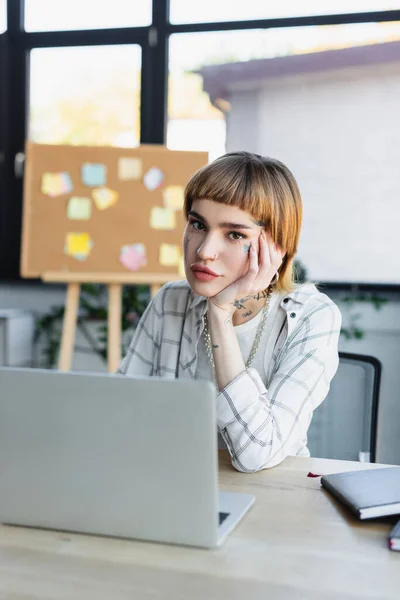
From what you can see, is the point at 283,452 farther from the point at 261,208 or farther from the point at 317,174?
the point at 317,174

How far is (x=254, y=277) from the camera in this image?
141 cm

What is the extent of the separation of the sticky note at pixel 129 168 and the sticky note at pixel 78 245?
0.31m

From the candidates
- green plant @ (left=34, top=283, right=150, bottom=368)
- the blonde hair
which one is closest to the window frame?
green plant @ (left=34, top=283, right=150, bottom=368)

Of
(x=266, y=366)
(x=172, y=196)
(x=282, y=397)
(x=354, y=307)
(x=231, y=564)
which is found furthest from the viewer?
(x=354, y=307)

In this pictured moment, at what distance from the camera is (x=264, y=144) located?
11.5 feet

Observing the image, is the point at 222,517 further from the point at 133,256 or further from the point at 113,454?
the point at 133,256

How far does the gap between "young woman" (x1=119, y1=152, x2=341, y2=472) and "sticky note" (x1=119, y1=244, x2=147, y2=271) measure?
1.51 m

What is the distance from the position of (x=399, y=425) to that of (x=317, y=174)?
1236 millimetres

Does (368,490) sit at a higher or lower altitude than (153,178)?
lower

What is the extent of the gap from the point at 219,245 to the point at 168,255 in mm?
1804

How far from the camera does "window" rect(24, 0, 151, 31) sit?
360 centimetres

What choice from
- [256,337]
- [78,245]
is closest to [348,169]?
[78,245]

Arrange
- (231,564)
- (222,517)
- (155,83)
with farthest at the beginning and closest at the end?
(155,83) < (222,517) < (231,564)

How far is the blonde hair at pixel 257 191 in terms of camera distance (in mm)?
1428
